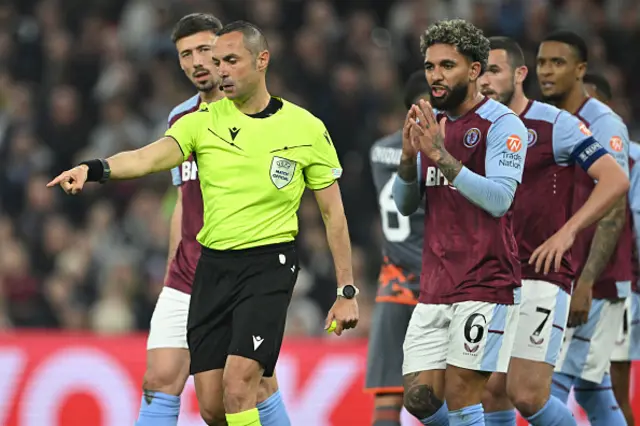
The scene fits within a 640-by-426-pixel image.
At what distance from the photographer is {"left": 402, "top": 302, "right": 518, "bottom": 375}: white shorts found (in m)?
6.57

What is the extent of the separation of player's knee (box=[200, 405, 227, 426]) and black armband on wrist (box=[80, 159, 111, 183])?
4.46 feet

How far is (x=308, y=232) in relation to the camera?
13641 millimetres

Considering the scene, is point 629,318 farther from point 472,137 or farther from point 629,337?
point 472,137

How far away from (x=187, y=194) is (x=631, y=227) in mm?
3066

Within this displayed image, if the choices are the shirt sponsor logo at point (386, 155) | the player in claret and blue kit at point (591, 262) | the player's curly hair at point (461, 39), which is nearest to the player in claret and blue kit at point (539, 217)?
the player in claret and blue kit at point (591, 262)

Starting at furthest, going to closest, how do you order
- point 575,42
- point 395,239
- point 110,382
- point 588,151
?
point 110,382 → point 395,239 → point 575,42 → point 588,151

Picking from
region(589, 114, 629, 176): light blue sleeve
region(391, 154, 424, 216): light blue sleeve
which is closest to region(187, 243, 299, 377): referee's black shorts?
region(391, 154, 424, 216): light blue sleeve

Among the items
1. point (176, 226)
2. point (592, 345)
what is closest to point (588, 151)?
point (592, 345)

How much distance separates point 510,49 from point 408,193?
1.25 metres

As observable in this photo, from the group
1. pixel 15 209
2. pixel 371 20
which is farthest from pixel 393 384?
pixel 371 20

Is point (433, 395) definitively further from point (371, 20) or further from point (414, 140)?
point (371, 20)

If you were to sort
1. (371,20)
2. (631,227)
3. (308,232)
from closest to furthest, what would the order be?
(631,227)
(308,232)
(371,20)

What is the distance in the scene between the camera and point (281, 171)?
6.74 meters

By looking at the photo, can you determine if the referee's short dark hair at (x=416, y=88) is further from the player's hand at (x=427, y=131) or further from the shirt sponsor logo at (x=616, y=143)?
the player's hand at (x=427, y=131)
